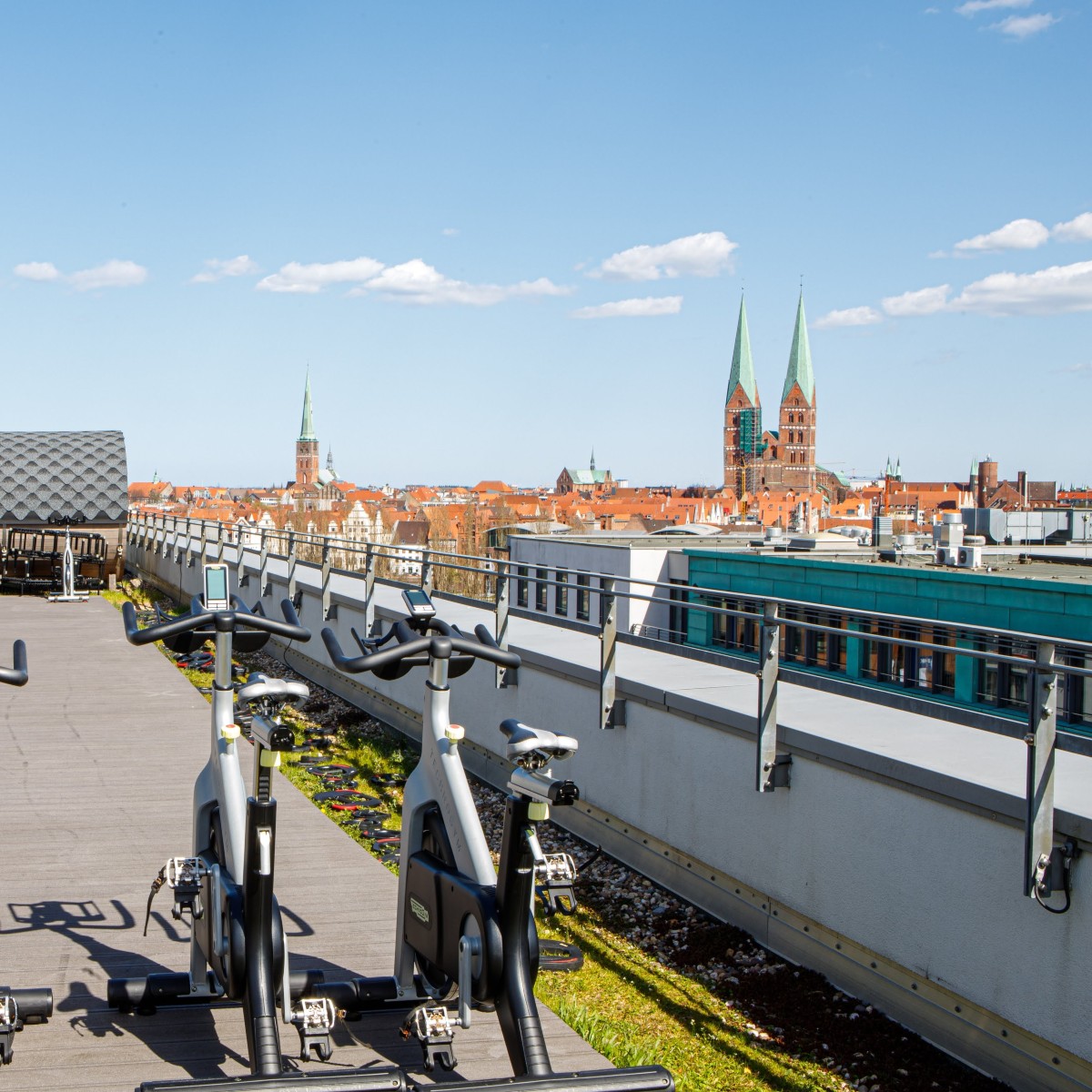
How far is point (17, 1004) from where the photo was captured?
4277 mm

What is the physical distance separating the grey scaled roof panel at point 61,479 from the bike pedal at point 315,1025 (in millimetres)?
23204

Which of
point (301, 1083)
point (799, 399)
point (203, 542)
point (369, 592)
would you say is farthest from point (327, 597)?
point (799, 399)

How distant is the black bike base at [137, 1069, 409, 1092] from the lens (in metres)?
3.34

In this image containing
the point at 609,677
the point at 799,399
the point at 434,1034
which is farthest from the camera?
the point at 799,399

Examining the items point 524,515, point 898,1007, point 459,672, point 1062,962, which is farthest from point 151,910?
point 524,515

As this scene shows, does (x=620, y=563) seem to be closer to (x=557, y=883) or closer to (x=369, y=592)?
(x=369, y=592)

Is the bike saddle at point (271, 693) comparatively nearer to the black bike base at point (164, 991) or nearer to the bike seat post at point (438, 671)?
the bike seat post at point (438, 671)

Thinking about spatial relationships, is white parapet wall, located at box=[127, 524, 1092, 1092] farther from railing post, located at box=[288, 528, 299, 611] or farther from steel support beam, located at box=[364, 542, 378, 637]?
railing post, located at box=[288, 528, 299, 611]

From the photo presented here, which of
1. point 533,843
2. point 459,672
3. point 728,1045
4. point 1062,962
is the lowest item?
point 728,1045

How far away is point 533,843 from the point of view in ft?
12.6

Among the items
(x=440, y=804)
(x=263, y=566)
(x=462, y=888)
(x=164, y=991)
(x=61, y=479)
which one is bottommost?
(x=164, y=991)

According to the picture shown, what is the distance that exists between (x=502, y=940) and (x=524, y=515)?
13903 cm

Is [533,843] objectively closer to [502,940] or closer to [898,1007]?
[502,940]

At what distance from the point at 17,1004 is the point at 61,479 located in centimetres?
2499
